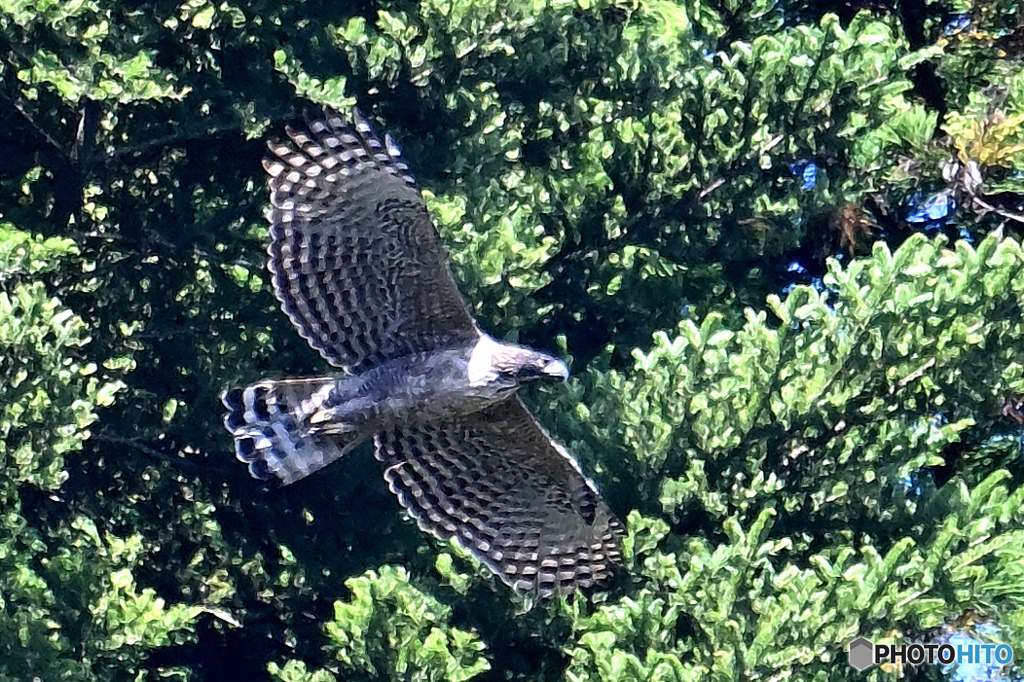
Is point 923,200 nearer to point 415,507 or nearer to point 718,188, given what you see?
point 718,188

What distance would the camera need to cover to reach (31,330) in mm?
6227

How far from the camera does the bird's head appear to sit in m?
6.76

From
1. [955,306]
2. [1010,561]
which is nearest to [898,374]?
[955,306]

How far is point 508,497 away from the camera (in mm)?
7574

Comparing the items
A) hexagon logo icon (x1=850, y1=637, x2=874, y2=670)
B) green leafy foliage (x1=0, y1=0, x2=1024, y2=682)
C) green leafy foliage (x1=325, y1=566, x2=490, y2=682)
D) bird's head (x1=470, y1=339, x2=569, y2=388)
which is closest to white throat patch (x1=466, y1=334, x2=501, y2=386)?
bird's head (x1=470, y1=339, x2=569, y2=388)

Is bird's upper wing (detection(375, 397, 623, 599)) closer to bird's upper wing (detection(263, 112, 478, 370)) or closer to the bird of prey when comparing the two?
the bird of prey

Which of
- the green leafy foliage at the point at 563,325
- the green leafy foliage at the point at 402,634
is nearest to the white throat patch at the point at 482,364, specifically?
the green leafy foliage at the point at 563,325

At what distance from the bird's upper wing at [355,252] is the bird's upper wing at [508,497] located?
0.47 m

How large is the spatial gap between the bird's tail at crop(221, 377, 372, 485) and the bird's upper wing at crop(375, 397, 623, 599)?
296 mm

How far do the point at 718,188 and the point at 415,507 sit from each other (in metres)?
2.08

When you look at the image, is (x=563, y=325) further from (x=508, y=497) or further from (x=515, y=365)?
(x=515, y=365)

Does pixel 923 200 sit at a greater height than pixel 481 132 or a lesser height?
lesser

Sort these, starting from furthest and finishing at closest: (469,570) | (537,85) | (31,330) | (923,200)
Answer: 1. (923,200)
2. (537,85)
3. (469,570)
4. (31,330)

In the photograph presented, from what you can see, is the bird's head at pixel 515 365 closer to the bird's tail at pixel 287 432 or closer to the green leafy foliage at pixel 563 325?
the green leafy foliage at pixel 563 325
